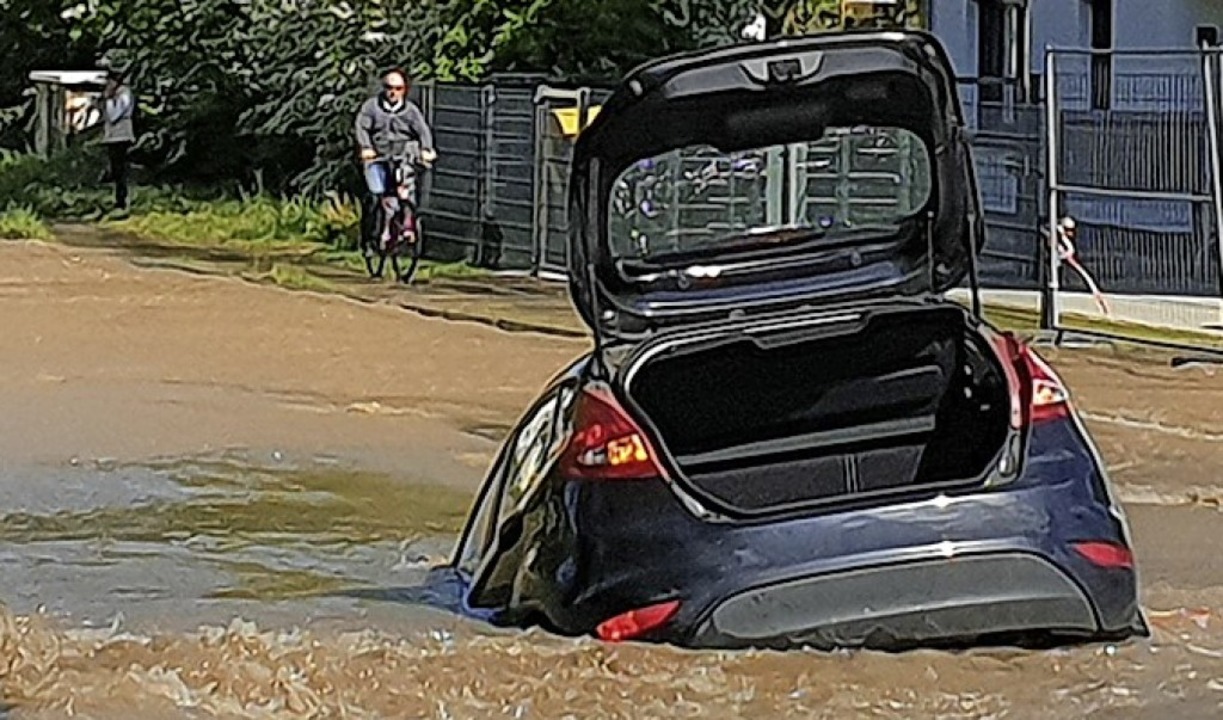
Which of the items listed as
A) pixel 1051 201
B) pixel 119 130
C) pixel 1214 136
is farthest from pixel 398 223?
pixel 119 130

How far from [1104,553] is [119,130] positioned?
24.2 m

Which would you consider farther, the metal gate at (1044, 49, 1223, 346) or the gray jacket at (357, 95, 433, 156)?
the gray jacket at (357, 95, 433, 156)

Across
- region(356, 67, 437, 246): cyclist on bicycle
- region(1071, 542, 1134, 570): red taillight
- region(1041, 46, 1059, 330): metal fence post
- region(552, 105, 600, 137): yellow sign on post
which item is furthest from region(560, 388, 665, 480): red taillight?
region(356, 67, 437, 246): cyclist on bicycle

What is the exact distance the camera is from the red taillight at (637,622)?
625 centimetres

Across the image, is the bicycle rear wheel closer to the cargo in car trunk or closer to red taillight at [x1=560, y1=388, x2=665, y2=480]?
the cargo in car trunk

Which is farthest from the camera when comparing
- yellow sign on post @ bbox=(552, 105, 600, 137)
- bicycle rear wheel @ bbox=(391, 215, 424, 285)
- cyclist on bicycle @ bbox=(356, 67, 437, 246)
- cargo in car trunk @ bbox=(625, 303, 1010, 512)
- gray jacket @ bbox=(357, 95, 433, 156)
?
gray jacket @ bbox=(357, 95, 433, 156)

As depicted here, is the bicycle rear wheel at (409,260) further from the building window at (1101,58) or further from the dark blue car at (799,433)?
the dark blue car at (799,433)

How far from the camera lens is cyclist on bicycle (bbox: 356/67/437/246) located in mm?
20953

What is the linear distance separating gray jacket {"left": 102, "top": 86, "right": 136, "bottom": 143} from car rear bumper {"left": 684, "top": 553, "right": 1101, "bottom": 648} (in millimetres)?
24038

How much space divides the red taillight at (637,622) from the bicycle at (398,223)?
1434cm

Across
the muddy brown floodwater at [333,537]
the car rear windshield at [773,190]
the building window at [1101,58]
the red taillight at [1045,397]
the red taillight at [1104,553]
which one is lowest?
the muddy brown floodwater at [333,537]

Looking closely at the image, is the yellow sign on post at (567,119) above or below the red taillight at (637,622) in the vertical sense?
→ above

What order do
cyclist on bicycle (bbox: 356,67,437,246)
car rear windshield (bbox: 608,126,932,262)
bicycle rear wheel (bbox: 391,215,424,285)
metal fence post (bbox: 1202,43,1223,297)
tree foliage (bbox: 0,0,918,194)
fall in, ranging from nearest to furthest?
metal fence post (bbox: 1202,43,1223,297), car rear windshield (bbox: 608,126,932,262), bicycle rear wheel (bbox: 391,215,424,285), cyclist on bicycle (bbox: 356,67,437,246), tree foliage (bbox: 0,0,918,194)

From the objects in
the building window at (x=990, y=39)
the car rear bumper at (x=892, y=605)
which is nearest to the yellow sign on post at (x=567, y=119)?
the building window at (x=990, y=39)
